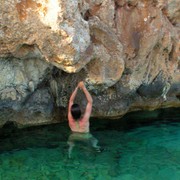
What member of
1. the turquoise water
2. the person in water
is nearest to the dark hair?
the person in water

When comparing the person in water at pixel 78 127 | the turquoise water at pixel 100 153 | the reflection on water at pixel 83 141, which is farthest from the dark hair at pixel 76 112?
the turquoise water at pixel 100 153

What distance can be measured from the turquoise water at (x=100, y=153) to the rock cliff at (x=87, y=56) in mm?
502

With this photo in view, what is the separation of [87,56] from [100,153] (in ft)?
7.87

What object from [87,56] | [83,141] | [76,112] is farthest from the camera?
[76,112]

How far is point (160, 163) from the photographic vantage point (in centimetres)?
855

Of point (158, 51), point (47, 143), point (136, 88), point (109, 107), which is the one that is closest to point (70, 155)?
point (47, 143)

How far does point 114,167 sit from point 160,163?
1.09 meters

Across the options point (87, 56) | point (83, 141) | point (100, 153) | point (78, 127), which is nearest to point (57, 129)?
point (78, 127)

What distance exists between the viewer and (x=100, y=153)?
9.09 metres

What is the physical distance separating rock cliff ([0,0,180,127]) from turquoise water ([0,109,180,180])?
502 mm

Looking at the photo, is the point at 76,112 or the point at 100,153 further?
the point at 76,112

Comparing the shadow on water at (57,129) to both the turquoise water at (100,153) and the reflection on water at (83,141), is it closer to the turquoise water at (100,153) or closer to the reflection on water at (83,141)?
the turquoise water at (100,153)

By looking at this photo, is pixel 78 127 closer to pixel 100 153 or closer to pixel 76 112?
pixel 76 112

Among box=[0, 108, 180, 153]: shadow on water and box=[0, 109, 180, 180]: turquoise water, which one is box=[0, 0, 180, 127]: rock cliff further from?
box=[0, 109, 180, 180]: turquoise water
